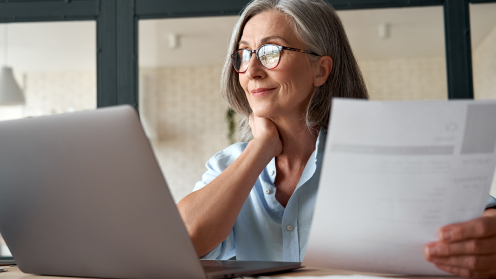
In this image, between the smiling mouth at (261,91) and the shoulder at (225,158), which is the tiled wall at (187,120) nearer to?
the shoulder at (225,158)

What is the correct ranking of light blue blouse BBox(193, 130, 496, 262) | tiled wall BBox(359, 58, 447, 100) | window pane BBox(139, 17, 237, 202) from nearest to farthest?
light blue blouse BBox(193, 130, 496, 262) → tiled wall BBox(359, 58, 447, 100) → window pane BBox(139, 17, 237, 202)

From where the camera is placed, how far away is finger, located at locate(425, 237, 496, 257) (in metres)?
0.61

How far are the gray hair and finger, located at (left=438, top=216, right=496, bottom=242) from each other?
0.70 metres

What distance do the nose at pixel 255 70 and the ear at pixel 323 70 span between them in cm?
18

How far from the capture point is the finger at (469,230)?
60cm

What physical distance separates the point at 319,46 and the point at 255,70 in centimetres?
20

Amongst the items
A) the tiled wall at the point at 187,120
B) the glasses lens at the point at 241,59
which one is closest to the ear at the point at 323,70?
the glasses lens at the point at 241,59

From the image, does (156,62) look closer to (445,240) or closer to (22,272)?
(22,272)

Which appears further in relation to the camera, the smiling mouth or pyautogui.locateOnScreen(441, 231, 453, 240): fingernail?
the smiling mouth

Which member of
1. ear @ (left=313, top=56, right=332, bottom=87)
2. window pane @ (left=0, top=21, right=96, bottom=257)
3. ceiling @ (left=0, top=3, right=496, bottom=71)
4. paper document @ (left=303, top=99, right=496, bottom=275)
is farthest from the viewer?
window pane @ (left=0, top=21, right=96, bottom=257)

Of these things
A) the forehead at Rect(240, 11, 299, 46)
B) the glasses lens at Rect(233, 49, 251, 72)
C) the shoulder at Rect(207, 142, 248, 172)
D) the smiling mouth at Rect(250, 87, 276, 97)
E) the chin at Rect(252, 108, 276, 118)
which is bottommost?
the shoulder at Rect(207, 142, 248, 172)

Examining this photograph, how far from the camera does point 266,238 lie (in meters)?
1.20

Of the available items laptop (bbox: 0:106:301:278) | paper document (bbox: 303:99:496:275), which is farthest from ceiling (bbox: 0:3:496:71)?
paper document (bbox: 303:99:496:275)

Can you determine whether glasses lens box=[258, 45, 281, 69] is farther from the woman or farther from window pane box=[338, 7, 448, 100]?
window pane box=[338, 7, 448, 100]
